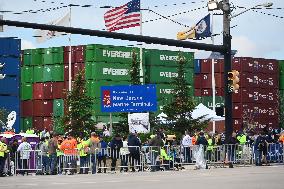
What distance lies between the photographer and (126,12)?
133ft

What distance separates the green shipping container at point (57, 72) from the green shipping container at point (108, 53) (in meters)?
3.54

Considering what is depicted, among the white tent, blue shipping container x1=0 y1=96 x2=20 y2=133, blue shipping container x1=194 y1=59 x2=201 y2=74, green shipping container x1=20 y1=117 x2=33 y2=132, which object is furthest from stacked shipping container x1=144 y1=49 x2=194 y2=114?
the white tent

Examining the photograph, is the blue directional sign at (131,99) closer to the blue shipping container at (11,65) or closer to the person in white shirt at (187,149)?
the person in white shirt at (187,149)

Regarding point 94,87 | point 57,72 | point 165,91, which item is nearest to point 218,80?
point 165,91

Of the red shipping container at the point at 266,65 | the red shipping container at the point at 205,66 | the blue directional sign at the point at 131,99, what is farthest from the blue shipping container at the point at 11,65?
the blue directional sign at the point at 131,99

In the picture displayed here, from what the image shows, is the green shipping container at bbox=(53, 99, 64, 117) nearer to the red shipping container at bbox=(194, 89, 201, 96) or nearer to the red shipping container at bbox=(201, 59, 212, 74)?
the red shipping container at bbox=(194, 89, 201, 96)

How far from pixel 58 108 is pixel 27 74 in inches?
212

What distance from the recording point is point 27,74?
74938 millimetres

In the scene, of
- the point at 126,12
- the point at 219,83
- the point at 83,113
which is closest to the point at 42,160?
the point at 126,12

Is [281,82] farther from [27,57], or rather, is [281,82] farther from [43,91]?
[27,57]

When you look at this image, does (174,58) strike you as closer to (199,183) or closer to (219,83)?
(219,83)

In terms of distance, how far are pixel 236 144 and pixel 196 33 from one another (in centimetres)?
535

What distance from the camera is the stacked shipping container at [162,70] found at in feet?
239

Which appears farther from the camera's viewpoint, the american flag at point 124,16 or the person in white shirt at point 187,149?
the american flag at point 124,16
